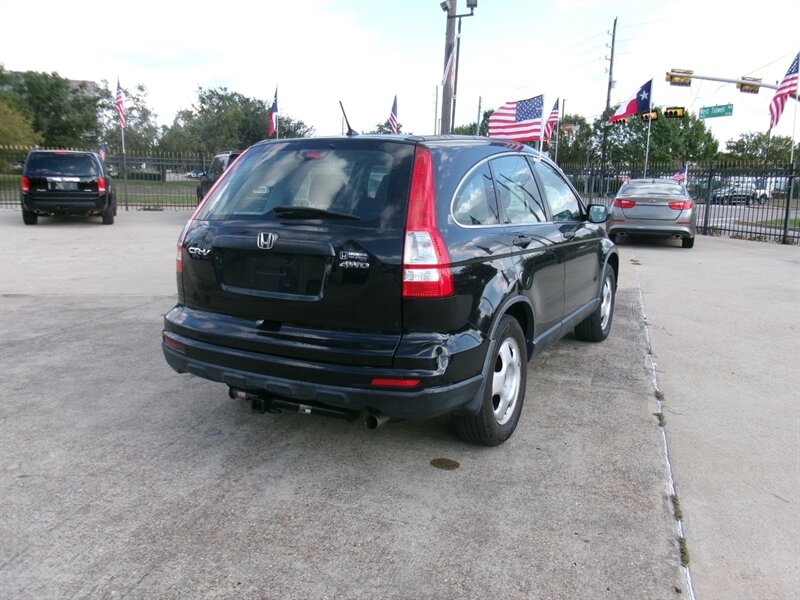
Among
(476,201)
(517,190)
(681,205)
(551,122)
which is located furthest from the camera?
(551,122)

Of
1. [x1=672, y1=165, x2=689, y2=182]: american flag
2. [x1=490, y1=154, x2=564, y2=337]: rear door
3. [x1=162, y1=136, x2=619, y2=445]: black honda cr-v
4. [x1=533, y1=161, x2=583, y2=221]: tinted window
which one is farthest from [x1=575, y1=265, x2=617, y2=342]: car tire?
[x1=672, y1=165, x2=689, y2=182]: american flag

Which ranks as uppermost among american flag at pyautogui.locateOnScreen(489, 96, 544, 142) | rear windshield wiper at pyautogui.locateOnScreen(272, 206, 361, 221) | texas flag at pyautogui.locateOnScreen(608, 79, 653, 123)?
texas flag at pyautogui.locateOnScreen(608, 79, 653, 123)

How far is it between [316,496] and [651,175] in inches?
920

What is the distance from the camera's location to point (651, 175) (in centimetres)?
2395

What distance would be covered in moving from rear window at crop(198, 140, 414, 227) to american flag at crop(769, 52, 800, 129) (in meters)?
22.9

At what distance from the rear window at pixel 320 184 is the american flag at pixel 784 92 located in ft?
75.3

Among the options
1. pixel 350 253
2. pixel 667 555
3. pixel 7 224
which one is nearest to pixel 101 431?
pixel 350 253

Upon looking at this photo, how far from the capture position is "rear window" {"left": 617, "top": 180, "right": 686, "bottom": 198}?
14332 millimetres

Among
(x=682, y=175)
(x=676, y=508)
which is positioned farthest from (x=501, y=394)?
(x=682, y=175)

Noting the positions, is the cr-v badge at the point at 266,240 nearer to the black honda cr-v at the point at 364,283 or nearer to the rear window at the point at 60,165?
the black honda cr-v at the point at 364,283

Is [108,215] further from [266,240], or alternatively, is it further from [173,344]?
[266,240]

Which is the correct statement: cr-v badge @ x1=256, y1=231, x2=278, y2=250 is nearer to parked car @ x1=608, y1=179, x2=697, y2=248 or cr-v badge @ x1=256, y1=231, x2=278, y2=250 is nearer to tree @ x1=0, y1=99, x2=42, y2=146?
parked car @ x1=608, y1=179, x2=697, y2=248

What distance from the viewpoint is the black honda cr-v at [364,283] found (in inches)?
126

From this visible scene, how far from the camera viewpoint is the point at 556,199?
510 cm
